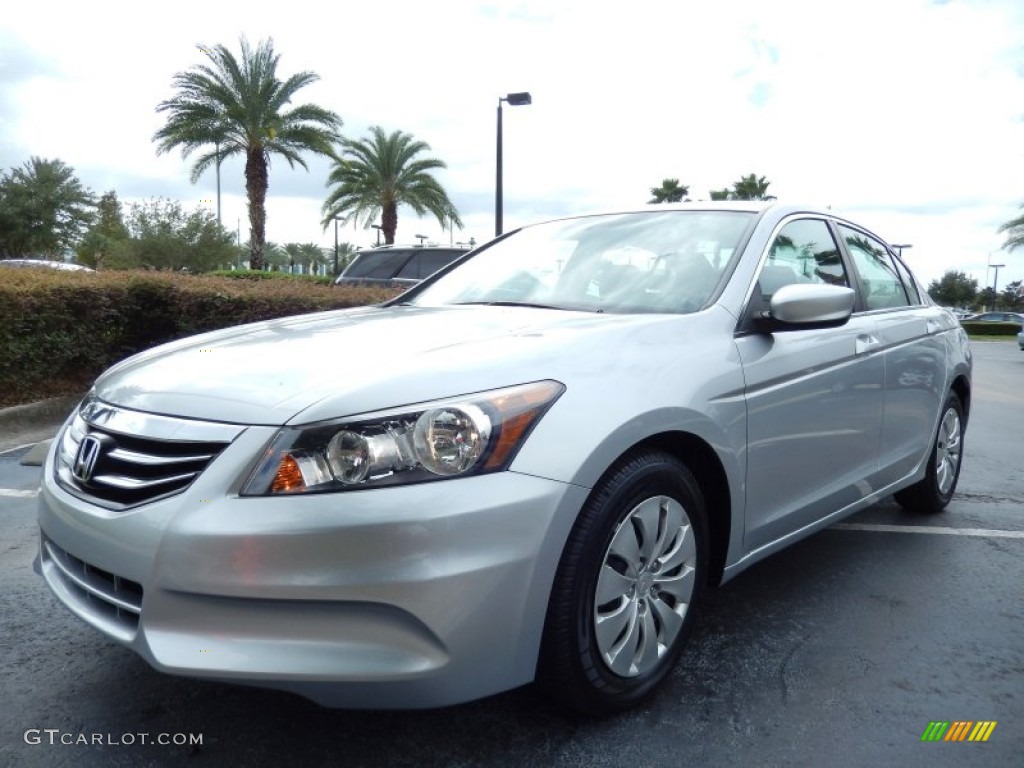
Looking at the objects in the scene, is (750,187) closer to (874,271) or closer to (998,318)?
(998,318)

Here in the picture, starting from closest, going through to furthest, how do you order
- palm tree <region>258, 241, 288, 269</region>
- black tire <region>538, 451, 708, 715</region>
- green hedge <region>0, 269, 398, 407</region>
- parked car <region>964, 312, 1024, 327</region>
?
black tire <region>538, 451, 708, 715</region> → green hedge <region>0, 269, 398, 407</region> → parked car <region>964, 312, 1024, 327</region> → palm tree <region>258, 241, 288, 269</region>

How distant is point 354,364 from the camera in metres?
2.19

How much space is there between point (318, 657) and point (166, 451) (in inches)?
24.5

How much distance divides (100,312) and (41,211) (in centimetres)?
3428

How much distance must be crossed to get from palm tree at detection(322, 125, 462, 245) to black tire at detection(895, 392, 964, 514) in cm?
2708

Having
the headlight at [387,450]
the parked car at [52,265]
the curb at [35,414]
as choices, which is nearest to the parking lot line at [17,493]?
the curb at [35,414]

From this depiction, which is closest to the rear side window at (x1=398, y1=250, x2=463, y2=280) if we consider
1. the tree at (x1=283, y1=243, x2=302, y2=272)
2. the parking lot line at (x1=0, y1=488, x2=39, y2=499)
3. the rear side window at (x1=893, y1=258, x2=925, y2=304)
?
the parking lot line at (x1=0, y1=488, x2=39, y2=499)

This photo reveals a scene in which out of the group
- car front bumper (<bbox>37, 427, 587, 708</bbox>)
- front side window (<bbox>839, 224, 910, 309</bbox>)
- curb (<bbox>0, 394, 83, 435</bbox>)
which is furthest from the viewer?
curb (<bbox>0, 394, 83, 435</bbox>)

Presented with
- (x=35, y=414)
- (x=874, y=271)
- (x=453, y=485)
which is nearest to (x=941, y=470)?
(x=874, y=271)

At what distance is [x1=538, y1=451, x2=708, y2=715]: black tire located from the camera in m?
2.11

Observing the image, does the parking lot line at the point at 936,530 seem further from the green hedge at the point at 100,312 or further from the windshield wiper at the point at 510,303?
the green hedge at the point at 100,312

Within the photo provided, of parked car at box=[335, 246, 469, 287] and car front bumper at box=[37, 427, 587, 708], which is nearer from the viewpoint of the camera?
car front bumper at box=[37, 427, 587, 708]

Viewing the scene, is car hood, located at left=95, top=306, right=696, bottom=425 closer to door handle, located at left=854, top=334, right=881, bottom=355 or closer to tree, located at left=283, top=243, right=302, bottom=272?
door handle, located at left=854, top=334, right=881, bottom=355

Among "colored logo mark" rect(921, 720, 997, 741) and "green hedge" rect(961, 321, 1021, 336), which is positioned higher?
"colored logo mark" rect(921, 720, 997, 741)
